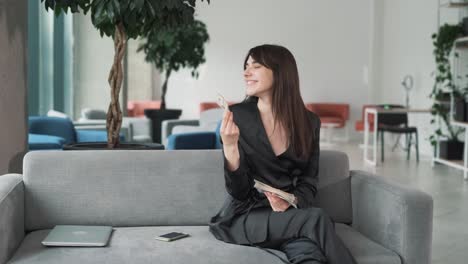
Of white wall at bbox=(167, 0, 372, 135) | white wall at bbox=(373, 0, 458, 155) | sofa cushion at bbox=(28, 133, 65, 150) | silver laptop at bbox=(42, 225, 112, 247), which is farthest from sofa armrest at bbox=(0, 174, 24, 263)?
white wall at bbox=(167, 0, 372, 135)

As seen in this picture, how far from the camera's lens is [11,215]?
282 cm

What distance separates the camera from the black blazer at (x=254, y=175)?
117 inches

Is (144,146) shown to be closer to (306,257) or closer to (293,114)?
(293,114)

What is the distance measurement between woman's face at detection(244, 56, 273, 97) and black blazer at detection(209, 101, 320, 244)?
0.11 m

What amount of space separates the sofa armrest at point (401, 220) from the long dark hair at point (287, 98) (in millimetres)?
394

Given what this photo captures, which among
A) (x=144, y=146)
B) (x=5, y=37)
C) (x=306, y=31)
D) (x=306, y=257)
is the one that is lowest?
(x=306, y=257)

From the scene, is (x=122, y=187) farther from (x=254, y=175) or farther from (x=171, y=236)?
(x=254, y=175)

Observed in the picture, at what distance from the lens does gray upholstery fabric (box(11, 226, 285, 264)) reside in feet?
8.76

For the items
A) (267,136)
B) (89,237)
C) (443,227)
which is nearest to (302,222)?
(267,136)

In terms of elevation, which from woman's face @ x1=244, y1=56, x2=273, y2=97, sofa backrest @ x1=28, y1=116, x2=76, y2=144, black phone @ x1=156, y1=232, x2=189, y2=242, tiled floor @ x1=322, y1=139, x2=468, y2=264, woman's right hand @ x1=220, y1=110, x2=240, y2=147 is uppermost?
woman's face @ x1=244, y1=56, x2=273, y2=97

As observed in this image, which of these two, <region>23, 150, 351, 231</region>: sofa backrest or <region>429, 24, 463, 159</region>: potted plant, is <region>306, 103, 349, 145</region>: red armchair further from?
<region>23, 150, 351, 231</region>: sofa backrest

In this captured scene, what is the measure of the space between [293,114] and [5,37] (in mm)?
1892

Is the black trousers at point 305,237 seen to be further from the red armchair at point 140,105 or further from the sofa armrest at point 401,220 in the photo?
the red armchair at point 140,105

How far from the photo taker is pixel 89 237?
9.41 ft
